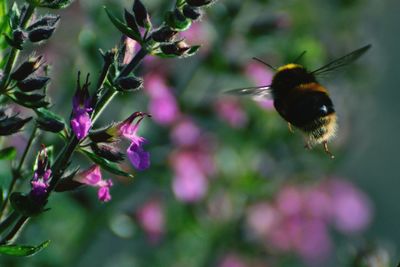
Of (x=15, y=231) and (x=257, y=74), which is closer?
(x=15, y=231)

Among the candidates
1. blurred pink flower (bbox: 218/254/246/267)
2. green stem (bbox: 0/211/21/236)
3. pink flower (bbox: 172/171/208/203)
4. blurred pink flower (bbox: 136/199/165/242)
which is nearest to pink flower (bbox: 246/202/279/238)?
blurred pink flower (bbox: 218/254/246/267)

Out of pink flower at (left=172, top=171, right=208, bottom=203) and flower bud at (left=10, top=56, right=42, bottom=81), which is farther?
pink flower at (left=172, top=171, right=208, bottom=203)

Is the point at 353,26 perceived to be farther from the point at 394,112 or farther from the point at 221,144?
the point at 394,112

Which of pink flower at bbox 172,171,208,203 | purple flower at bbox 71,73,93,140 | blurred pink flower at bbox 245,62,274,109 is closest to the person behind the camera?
purple flower at bbox 71,73,93,140

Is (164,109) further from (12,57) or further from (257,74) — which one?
(12,57)

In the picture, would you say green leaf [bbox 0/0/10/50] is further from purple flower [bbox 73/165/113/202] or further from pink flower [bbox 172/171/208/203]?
pink flower [bbox 172/171/208/203]

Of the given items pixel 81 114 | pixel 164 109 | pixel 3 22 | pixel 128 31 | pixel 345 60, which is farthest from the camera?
pixel 164 109

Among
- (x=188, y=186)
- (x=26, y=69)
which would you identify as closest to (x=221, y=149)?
(x=188, y=186)

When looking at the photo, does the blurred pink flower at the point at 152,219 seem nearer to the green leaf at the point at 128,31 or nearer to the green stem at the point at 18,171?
the green stem at the point at 18,171
